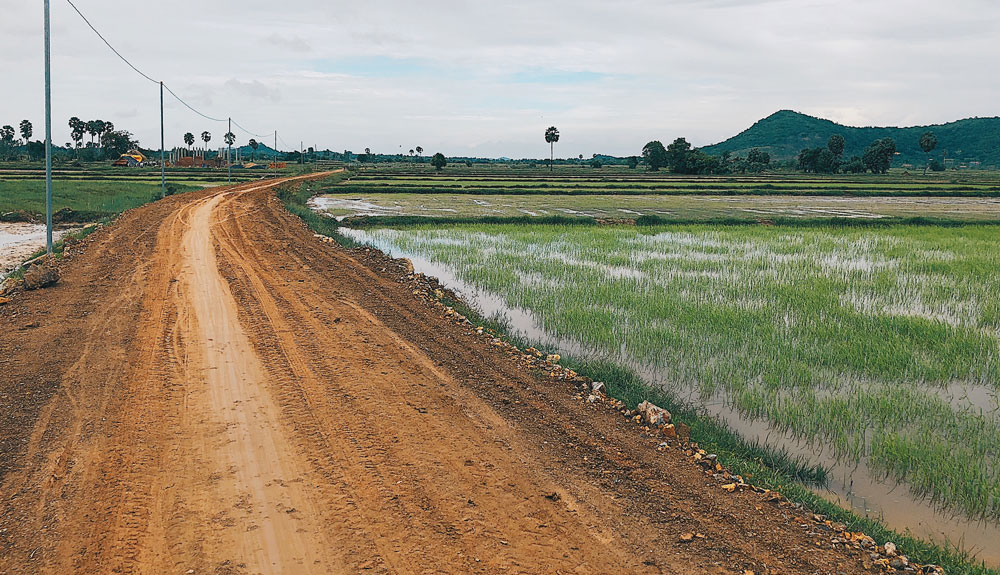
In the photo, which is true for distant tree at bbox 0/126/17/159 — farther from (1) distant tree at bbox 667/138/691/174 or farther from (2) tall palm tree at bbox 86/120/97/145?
(1) distant tree at bbox 667/138/691/174

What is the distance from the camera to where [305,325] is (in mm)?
9148

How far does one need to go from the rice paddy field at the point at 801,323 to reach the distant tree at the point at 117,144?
9865 cm

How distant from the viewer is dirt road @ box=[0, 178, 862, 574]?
3986 mm

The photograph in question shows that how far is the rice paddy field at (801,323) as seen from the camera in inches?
234

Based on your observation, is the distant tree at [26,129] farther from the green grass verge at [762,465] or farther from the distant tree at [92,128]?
the green grass verge at [762,465]

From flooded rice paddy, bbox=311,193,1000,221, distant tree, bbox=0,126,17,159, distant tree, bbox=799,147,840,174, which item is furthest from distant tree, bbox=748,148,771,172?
distant tree, bbox=0,126,17,159

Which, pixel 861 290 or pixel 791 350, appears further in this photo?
pixel 861 290

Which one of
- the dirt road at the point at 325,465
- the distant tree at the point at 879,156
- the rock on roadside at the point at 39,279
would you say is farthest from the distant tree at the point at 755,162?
the dirt road at the point at 325,465

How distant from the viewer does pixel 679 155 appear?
302ft

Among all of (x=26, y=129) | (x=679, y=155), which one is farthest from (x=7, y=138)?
(x=679, y=155)

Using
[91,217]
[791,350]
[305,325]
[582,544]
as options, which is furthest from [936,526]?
[91,217]

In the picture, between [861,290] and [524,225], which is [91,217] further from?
[861,290]

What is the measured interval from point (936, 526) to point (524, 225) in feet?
71.4

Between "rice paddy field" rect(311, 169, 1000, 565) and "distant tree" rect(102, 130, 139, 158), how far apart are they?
98.7 m
